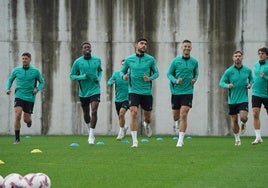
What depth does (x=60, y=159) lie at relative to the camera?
15539mm

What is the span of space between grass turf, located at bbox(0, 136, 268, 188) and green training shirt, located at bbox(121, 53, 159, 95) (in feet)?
4.66

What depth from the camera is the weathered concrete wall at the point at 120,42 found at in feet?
92.5

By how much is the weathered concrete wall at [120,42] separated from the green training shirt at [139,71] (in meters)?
9.25

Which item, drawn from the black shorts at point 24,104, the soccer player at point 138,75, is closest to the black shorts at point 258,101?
the soccer player at point 138,75

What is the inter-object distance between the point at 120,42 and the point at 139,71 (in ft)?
32.4

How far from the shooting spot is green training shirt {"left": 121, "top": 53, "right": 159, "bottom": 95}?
1912 centimetres

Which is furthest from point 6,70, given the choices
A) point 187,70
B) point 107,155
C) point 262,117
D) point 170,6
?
point 107,155

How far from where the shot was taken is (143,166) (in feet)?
45.4

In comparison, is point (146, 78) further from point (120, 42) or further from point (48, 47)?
point (48, 47)

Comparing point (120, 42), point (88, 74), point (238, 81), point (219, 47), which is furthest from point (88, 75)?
point (219, 47)

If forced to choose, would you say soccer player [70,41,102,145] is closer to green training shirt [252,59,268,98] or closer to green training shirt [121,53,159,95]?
green training shirt [121,53,159,95]

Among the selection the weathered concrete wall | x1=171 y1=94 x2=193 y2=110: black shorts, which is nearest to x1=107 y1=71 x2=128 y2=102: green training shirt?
the weathered concrete wall

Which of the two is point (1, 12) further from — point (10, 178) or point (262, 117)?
point (10, 178)

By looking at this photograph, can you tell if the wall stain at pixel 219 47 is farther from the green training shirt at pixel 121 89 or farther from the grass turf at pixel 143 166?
the grass turf at pixel 143 166
